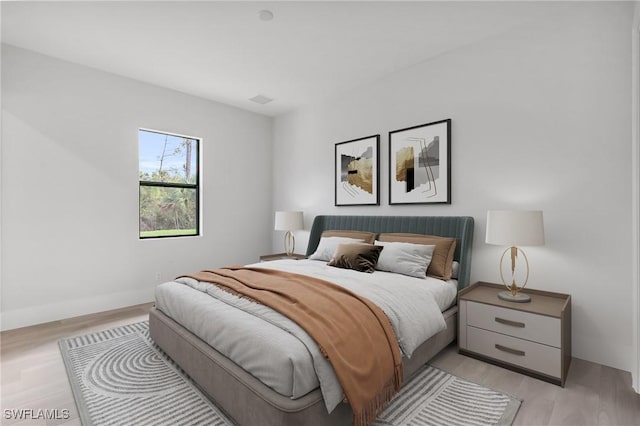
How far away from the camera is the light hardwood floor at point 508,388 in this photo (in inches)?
70.5

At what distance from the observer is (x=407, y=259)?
292 cm

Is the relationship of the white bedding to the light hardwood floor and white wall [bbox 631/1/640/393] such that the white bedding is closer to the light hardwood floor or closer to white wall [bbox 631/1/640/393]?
the light hardwood floor

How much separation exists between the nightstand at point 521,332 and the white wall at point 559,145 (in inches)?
11.8

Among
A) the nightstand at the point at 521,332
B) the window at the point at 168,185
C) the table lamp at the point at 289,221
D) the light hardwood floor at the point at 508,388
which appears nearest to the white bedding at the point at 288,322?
the nightstand at the point at 521,332

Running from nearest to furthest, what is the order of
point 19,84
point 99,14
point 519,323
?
point 519,323, point 99,14, point 19,84

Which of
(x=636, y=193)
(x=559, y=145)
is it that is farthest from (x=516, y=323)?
(x=559, y=145)

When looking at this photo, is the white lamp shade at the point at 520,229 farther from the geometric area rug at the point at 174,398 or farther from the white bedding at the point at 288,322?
the geometric area rug at the point at 174,398

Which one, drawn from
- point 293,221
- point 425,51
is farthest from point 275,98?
point 425,51

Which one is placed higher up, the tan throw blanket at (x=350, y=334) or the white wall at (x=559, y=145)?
the white wall at (x=559, y=145)

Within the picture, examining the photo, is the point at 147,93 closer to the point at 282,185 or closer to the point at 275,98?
the point at 275,98

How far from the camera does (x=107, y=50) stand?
3193mm

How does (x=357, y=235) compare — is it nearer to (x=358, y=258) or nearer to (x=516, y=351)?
(x=358, y=258)

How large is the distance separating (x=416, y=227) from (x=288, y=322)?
2.11 meters

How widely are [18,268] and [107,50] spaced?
238 centimetres
